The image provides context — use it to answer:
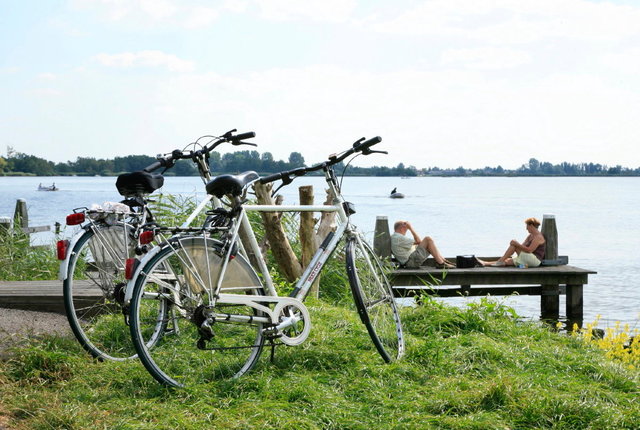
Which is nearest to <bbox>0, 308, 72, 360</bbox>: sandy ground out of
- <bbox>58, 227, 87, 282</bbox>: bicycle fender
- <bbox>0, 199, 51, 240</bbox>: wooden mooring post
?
<bbox>58, 227, 87, 282</bbox>: bicycle fender

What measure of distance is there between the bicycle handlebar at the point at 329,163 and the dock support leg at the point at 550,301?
868cm

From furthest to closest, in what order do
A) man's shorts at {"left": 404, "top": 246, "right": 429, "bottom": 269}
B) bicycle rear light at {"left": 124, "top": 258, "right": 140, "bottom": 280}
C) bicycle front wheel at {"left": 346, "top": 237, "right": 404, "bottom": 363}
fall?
1. man's shorts at {"left": 404, "top": 246, "right": 429, "bottom": 269}
2. bicycle front wheel at {"left": 346, "top": 237, "right": 404, "bottom": 363}
3. bicycle rear light at {"left": 124, "top": 258, "right": 140, "bottom": 280}

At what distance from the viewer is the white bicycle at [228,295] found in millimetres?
4160

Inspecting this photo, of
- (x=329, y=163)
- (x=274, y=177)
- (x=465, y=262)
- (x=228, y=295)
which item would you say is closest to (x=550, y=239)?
(x=465, y=262)

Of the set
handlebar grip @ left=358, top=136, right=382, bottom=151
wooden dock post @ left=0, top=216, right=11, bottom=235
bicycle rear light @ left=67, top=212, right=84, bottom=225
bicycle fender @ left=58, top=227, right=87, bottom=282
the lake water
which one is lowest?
the lake water

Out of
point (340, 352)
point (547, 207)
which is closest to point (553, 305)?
point (340, 352)

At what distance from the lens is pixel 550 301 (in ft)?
41.6

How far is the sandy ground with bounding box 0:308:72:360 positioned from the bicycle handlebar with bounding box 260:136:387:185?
1956 millimetres

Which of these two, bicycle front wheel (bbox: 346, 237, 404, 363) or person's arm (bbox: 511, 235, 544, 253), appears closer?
bicycle front wheel (bbox: 346, 237, 404, 363)

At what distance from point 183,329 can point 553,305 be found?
8963 millimetres

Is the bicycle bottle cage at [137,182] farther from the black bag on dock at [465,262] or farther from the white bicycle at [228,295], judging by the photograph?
the black bag on dock at [465,262]

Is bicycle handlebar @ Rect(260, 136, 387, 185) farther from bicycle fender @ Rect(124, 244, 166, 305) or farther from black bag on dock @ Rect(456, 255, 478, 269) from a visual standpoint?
black bag on dock @ Rect(456, 255, 478, 269)

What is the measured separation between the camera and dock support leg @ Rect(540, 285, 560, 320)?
12.6 meters

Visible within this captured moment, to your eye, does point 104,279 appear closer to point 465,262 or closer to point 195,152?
point 195,152
